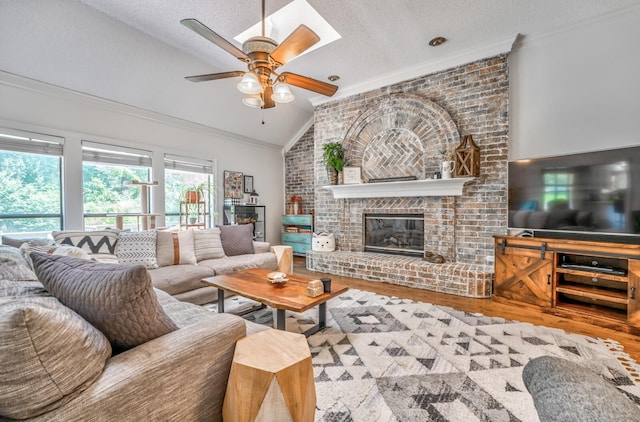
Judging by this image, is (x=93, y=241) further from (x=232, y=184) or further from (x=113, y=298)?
(x=232, y=184)

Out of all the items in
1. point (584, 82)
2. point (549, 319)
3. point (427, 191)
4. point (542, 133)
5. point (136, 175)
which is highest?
point (584, 82)

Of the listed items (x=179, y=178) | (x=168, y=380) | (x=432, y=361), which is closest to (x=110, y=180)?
(x=179, y=178)

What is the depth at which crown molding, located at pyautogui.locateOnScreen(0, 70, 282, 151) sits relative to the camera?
9.75ft

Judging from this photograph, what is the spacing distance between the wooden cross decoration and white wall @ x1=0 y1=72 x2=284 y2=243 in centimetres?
402

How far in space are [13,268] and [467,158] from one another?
414 cm

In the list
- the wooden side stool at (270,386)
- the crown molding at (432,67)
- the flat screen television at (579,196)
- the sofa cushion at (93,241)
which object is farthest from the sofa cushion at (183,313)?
the crown molding at (432,67)

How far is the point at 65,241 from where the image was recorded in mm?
2604

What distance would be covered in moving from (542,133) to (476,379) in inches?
118

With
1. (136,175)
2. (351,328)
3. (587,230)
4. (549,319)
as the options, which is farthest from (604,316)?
(136,175)

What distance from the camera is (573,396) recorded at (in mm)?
586

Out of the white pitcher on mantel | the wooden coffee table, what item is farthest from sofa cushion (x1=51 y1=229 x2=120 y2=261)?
the white pitcher on mantel

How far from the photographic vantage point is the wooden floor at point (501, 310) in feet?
7.44

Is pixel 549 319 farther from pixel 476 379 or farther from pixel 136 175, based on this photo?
pixel 136 175

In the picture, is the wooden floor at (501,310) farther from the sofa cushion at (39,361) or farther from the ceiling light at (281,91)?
the sofa cushion at (39,361)
